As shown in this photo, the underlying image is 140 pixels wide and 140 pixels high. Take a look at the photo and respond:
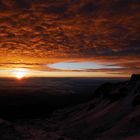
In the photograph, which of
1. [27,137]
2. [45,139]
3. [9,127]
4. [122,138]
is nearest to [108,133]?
[122,138]

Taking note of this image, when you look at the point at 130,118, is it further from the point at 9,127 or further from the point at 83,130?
the point at 9,127

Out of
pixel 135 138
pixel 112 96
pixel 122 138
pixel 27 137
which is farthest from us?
pixel 112 96

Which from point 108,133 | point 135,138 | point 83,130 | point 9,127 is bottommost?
point 135,138

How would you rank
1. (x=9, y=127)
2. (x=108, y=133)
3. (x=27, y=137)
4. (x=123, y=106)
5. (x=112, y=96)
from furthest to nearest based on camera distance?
(x=112, y=96) < (x=123, y=106) < (x=9, y=127) < (x=27, y=137) < (x=108, y=133)

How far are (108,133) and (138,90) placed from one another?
14452mm

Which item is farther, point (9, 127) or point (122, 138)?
point (9, 127)

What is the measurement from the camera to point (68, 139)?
25.6m

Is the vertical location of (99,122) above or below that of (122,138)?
above

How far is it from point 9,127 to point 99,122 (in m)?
13.2

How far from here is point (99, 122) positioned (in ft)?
105

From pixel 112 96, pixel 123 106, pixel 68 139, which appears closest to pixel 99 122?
pixel 123 106

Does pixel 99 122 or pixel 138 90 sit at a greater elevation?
pixel 138 90

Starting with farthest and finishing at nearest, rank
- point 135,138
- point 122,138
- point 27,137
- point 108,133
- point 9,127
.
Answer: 1. point 9,127
2. point 27,137
3. point 108,133
4. point 122,138
5. point 135,138

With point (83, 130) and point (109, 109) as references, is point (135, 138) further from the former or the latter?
point (109, 109)
